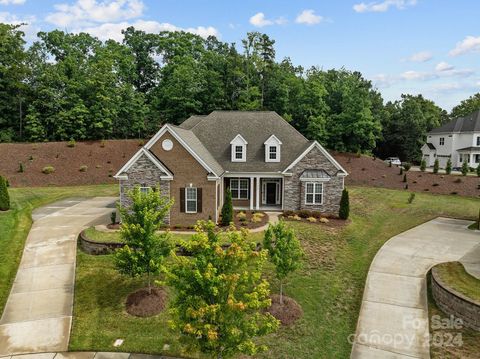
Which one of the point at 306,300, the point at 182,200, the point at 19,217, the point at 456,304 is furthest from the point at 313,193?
the point at 19,217

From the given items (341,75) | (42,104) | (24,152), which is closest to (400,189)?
(341,75)

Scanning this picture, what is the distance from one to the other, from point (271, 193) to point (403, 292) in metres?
15.3

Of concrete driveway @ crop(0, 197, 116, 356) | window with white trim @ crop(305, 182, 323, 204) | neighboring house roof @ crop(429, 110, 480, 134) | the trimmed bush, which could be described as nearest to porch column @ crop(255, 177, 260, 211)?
window with white trim @ crop(305, 182, 323, 204)

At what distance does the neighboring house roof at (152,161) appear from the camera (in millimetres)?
22328

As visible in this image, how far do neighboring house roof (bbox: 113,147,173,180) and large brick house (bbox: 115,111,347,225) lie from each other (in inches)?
2.4

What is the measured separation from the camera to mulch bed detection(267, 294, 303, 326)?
13584 mm

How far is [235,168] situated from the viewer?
27.6m

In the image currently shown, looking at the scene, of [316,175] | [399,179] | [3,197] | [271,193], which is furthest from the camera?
[399,179]

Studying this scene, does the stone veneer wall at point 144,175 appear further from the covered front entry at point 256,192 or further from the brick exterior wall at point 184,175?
the covered front entry at point 256,192

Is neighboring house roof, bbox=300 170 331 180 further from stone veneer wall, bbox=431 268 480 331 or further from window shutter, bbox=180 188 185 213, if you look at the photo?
stone veneer wall, bbox=431 268 480 331

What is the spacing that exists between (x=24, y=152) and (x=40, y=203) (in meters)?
18.0

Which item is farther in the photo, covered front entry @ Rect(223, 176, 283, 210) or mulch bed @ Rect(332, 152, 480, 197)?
mulch bed @ Rect(332, 152, 480, 197)

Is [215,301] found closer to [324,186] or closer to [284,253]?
[284,253]

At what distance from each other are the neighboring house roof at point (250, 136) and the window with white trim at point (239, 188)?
149 cm
